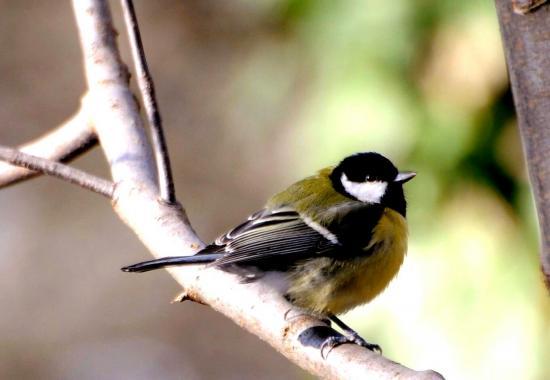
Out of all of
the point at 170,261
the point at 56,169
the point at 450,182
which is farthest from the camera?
the point at 450,182

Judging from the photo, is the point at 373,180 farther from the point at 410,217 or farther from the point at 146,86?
the point at 146,86

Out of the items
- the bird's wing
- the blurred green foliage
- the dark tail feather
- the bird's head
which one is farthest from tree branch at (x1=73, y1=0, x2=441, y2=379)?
the blurred green foliage

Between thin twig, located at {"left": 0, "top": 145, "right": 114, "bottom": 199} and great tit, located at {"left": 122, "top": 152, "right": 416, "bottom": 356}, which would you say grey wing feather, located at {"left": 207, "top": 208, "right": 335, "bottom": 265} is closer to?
great tit, located at {"left": 122, "top": 152, "right": 416, "bottom": 356}

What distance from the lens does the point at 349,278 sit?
78.2 inches

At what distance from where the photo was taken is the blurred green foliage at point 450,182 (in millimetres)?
2699

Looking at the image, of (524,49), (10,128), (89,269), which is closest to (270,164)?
(89,269)

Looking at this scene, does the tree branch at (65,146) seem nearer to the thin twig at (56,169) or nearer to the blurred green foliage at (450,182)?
the thin twig at (56,169)

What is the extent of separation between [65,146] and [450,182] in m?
1.31

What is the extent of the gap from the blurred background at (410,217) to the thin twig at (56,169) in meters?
1.25

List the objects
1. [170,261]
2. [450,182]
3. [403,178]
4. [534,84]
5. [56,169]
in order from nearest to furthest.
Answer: [534,84], [170,261], [56,169], [403,178], [450,182]

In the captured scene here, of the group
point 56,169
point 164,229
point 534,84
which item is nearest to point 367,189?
point 164,229

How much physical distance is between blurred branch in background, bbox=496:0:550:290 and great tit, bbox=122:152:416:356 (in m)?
1.03

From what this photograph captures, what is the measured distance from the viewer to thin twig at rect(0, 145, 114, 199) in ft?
5.50

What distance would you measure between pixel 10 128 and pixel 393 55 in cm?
407
